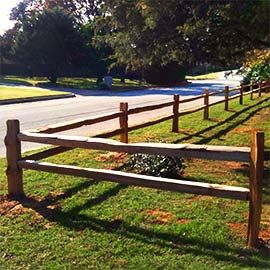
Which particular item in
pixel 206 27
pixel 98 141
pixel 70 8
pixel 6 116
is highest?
pixel 70 8

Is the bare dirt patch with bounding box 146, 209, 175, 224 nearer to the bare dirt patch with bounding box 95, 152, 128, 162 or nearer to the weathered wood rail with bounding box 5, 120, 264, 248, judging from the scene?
the weathered wood rail with bounding box 5, 120, 264, 248

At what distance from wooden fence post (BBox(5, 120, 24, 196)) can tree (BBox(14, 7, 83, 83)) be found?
33.1 meters

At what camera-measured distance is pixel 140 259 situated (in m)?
3.96

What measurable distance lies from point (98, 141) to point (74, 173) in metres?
0.51

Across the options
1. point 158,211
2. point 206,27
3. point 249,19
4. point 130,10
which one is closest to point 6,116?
point 130,10

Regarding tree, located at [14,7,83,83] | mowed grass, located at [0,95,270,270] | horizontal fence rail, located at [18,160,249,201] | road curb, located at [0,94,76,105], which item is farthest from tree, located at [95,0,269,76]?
tree, located at [14,7,83,83]

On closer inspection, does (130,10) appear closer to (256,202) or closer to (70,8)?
(256,202)

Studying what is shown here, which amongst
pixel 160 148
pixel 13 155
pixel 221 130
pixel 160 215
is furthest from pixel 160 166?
pixel 221 130

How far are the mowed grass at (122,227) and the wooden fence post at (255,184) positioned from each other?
160 millimetres

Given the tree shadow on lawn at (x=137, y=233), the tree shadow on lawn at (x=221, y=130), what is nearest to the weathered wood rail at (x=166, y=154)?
the tree shadow on lawn at (x=137, y=233)

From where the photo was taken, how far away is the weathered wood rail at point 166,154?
427 cm

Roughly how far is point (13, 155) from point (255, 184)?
2954 millimetres

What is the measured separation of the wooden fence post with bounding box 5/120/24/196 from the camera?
5656 mm

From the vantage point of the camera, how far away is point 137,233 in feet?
15.0
